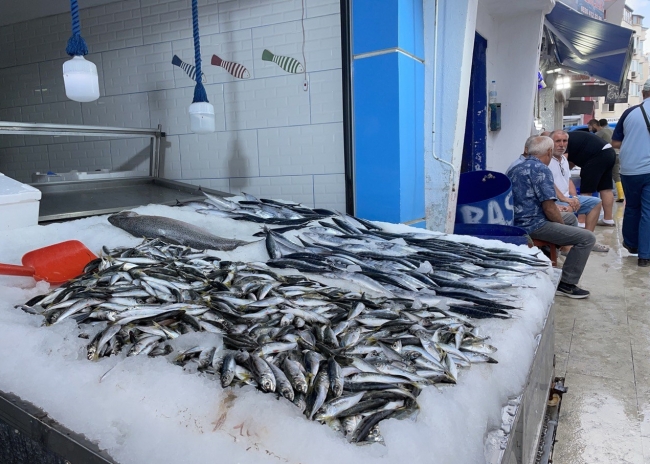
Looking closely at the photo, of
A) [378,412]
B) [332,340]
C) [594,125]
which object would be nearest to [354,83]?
[332,340]

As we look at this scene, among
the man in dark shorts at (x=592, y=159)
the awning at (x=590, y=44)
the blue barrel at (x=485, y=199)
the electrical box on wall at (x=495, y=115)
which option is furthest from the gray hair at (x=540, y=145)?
the awning at (x=590, y=44)

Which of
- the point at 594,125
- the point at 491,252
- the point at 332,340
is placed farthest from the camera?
the point at 594,125

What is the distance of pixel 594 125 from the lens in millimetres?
11852

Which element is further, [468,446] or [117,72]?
[117,72]

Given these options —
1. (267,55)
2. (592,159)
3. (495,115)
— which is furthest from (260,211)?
(592,159)

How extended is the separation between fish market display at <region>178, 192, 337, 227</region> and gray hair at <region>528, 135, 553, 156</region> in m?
2.70

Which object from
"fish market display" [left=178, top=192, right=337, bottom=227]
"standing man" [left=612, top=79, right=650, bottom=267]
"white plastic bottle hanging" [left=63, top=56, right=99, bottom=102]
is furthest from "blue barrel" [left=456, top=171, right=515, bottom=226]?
"white plastic bottle hanging" [left=63, top=56, right=99, bottom=102]

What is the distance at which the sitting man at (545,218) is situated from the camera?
4.96m

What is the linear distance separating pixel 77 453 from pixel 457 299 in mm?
1860

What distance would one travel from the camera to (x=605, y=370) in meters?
3.47

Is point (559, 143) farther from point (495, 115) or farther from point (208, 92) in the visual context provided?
point (208, 92)

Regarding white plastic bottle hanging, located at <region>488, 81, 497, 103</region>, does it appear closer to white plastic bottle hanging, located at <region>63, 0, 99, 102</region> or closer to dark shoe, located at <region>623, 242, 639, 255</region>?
dark shoe, located at <region>623, 242, 639, 255</region>

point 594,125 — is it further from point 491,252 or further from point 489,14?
point 491,252

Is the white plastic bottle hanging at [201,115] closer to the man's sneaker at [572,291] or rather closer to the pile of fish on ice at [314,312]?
the pile of fish on ice at [314,312]
